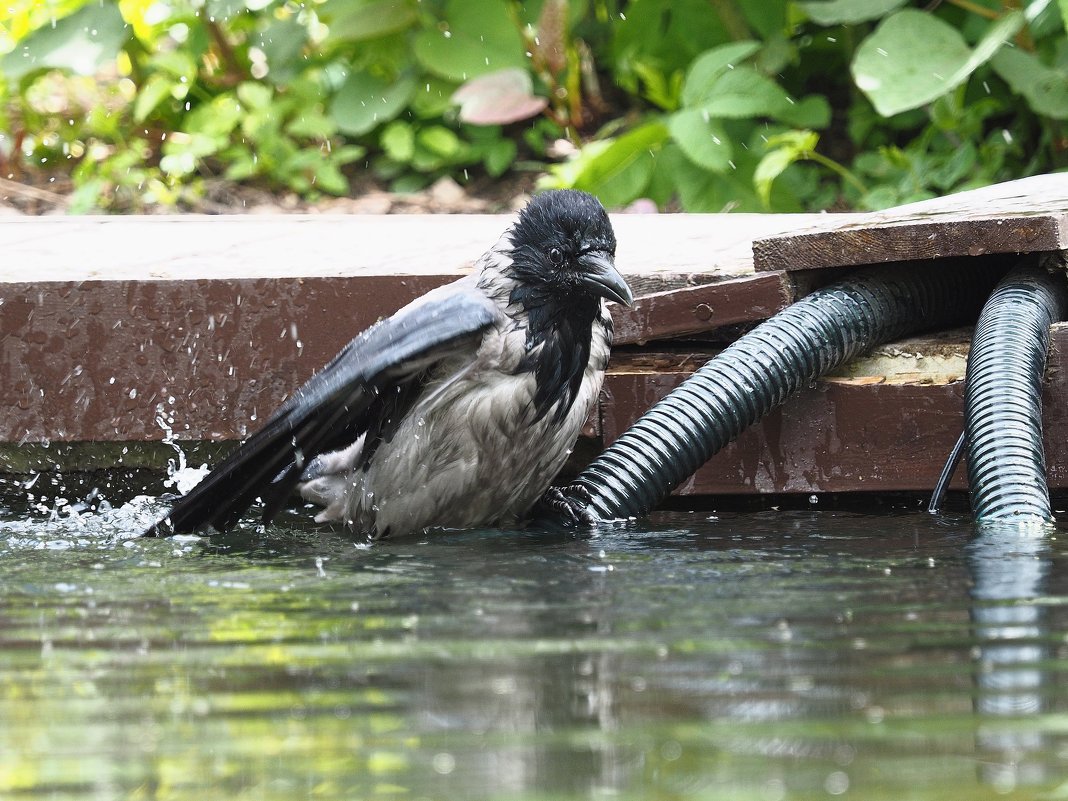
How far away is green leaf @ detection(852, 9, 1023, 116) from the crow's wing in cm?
257

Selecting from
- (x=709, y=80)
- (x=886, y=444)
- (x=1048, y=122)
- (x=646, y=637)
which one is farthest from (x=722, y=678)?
(x=1048, y=122)

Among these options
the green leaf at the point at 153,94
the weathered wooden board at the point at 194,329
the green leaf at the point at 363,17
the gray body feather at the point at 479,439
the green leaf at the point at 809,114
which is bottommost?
the gray body feather at the point at 479,439

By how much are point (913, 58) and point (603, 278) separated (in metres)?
2.77

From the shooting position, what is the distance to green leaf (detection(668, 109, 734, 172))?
243 inches

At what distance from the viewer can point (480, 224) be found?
4953 millimetres

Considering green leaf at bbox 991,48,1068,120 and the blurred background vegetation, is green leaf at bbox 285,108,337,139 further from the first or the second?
green leaf at bbox 991,48,1068,120

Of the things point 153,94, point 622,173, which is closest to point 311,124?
point 153,94

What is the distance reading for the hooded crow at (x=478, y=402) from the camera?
355cm

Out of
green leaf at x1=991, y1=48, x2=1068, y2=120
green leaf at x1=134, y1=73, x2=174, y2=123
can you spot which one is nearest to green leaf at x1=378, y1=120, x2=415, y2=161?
green leaf at x1=134, y1=73, x2=174, y2=123

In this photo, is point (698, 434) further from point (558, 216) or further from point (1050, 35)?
point (1050, 35)

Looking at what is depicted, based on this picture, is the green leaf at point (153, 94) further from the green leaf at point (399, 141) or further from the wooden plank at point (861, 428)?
the wooden plank at point (861, 428)

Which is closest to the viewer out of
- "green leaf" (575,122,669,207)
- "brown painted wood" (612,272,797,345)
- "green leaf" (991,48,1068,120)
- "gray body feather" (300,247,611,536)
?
"gray body feather" (300,247,611,536)

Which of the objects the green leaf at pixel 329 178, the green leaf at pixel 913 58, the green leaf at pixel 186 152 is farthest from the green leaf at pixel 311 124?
the green leaf at pixel 913 58

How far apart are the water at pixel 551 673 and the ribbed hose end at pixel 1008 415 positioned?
0.10 m
